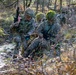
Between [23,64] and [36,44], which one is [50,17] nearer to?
[36,44]

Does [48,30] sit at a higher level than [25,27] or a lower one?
higher

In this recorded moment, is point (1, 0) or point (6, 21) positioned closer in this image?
point (6, 21)

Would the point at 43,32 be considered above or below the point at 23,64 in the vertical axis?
below

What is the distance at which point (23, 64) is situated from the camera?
3.89m

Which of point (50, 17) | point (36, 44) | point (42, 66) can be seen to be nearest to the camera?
point (42, 66)

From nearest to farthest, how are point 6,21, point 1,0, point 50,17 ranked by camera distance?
1. point 50,17
2. point 6,21
3. point 1,0

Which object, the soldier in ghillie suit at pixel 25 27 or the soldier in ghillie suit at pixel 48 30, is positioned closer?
the soldier in ghillie suit at pixel 48 30

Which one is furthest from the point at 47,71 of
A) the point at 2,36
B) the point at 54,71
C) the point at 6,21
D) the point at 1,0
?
the point at 1,0

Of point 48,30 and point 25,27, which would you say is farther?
point 25,27

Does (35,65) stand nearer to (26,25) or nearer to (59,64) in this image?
(59,64)

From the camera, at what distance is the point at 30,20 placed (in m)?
8.27

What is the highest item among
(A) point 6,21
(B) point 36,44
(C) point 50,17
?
(C) point 50,17

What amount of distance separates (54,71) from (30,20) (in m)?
4.48

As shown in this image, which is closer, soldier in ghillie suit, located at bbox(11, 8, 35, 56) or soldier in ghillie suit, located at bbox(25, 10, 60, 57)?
soldier in ghillie suit, located at bbox(25, 10, 60, 57)
